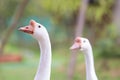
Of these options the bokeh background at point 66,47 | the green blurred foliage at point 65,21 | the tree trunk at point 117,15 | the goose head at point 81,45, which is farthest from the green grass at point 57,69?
the goose head at point 81,45

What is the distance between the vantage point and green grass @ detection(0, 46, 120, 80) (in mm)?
3455

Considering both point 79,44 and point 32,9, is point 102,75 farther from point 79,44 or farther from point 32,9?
point 79,44

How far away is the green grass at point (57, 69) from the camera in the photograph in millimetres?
3455

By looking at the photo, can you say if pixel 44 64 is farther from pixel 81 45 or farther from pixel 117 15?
pixel 117 15

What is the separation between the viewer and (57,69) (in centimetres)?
394

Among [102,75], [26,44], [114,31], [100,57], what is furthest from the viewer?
[26,44]

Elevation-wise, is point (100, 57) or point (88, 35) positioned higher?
point (88, 35)

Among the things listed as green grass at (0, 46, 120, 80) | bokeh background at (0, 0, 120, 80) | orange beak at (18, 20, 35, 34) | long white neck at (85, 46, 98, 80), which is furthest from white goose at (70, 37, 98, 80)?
green grass at (0, 46, 120, 80)

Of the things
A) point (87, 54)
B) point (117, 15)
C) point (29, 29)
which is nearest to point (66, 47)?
point (117, 15)

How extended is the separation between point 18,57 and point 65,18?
2.74ft

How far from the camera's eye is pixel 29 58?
15.4ft

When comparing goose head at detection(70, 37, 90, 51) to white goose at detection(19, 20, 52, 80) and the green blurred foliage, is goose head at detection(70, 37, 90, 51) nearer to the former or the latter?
white goose at detection(19, 20, 52, 80)

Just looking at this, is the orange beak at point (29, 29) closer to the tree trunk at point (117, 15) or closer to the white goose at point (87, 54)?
the white goose at point (87, 54)

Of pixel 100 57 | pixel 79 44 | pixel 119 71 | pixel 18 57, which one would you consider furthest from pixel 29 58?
pixel 79 44
